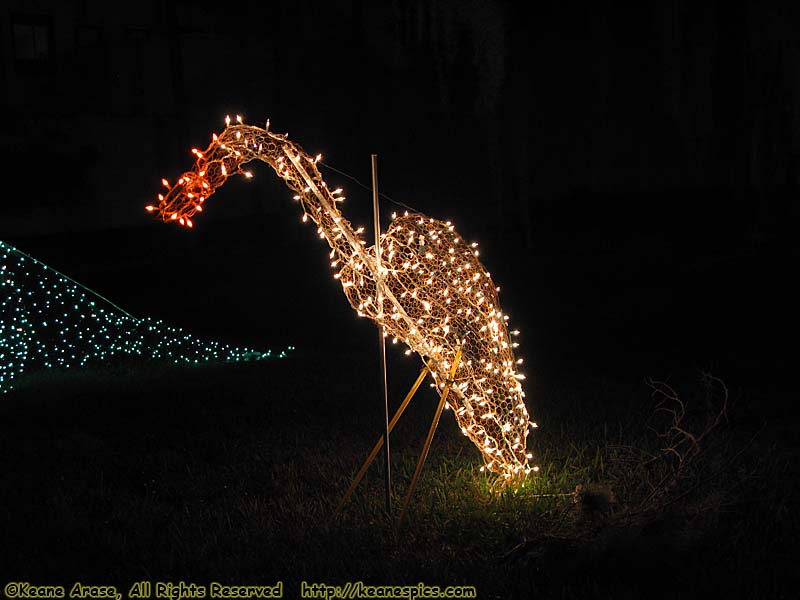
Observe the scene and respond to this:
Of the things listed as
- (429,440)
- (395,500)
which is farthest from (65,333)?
(429,440)

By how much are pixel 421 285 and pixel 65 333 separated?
5.21m

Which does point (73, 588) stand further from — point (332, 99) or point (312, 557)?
point (332, 99)

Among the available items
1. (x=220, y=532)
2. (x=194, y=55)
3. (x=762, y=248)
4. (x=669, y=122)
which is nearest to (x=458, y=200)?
(x=669, y=122)

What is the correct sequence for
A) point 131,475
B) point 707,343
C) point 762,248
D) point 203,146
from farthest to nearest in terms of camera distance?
point 203,146
point 762,248
point 707,343
point 131,475

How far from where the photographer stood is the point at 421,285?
203 inches

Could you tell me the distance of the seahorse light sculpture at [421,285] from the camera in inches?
189

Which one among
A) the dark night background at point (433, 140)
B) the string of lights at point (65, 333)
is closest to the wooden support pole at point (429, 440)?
the string of lights at point (65, 333)

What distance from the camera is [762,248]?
631 inches

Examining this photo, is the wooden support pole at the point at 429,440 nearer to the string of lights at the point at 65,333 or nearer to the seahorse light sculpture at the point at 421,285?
the seahorse light sculpture at the point at 421,285

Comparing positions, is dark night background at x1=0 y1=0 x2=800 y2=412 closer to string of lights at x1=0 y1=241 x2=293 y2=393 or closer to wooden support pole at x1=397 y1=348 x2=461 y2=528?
string of lights at x1=0 y1=241 x2=293 y2=393

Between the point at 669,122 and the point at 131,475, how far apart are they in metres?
13.7

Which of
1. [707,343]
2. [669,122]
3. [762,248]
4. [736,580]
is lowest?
[736,580]

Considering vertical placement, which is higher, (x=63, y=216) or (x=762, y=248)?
(x=63, y=216)

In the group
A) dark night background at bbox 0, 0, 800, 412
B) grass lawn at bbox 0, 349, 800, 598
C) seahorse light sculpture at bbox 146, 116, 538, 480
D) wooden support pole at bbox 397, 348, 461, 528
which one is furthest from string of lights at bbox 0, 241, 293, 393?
wooden support pole at bbox 397, 348, 461, 528
